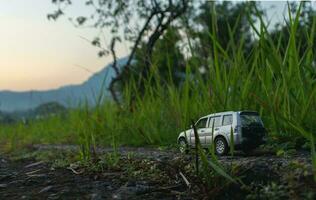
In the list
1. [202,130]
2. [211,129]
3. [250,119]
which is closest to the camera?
[250,119]

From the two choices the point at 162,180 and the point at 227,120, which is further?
the point at 227,120

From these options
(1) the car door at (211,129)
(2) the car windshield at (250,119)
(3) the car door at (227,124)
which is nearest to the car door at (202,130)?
(1) the car door at (211,129)

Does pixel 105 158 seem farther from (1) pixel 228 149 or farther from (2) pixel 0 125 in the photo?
(2) pixel 0 125

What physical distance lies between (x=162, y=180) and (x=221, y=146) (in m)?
0.93

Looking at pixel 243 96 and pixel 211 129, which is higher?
pixel 243 96

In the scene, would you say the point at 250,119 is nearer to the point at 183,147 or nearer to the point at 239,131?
the point at 239,131

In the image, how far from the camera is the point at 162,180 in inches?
146

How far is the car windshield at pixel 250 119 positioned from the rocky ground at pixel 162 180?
0.99 feet

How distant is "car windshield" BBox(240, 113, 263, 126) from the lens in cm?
431

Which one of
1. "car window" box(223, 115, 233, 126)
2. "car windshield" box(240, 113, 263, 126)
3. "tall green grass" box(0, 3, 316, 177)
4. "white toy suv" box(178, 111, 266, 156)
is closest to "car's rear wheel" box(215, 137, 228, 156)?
"white toy suv" box(178, 111, 266, 156)

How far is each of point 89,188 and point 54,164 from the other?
174 centimetres

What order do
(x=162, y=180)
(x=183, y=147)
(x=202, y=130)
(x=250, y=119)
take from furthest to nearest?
(x=202, y=130) < (x=250, y=119) < (x=183, y=147) < (x=162, y=180)

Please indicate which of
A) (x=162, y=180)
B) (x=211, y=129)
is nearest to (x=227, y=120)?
(x=211, y=129)

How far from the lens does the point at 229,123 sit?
14.4 ft
